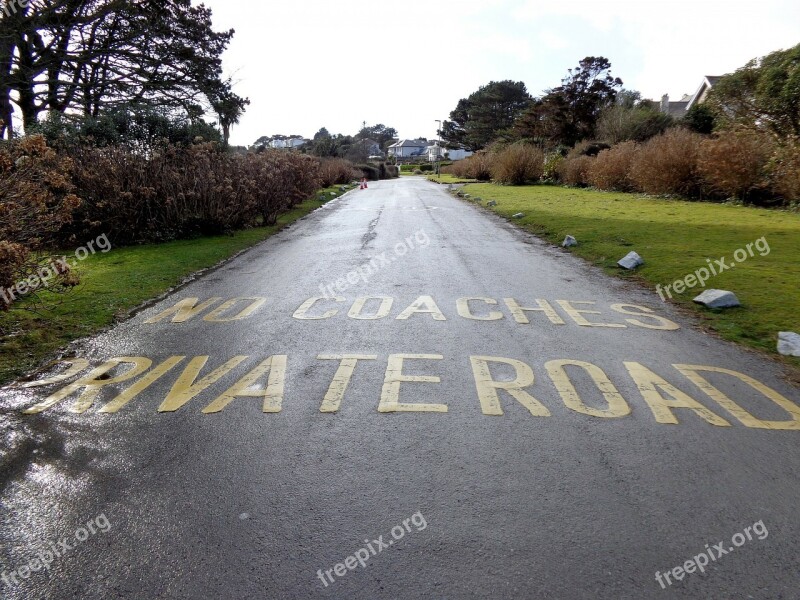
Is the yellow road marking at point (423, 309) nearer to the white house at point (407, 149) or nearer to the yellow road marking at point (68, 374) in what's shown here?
the yellow road marking at point (68, 374)

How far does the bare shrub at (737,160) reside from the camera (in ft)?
55.8

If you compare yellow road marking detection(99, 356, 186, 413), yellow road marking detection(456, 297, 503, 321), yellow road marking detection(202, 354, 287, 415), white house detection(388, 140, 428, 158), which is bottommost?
yellow road marking detection(456, 297, 503, 321)

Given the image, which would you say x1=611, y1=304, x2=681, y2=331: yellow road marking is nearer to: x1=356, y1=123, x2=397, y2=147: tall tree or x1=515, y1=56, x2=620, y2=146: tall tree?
x1=515, y1=56, x2=620, y2=146: tall tree

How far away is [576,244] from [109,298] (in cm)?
941

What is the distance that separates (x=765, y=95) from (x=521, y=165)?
52.9ft

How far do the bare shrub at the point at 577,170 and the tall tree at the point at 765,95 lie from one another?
8623 millimetres

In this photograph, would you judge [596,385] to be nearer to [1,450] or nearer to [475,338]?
[475,338]

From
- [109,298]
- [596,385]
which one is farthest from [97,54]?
[596,385]

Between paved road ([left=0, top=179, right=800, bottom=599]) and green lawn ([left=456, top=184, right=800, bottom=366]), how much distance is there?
981 millimetres

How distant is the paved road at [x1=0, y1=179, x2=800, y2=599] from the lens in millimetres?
2533

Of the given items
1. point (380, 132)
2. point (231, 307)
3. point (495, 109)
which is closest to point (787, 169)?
point (231, 307)

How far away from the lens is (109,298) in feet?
25.4

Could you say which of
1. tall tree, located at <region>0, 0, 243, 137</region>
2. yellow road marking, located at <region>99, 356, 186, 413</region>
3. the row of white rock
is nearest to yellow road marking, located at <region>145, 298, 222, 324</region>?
yellow road marking, located at <region>99, 356, 186, 413</region>

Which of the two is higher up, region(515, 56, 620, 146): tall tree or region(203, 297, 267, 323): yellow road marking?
region(515, 56, 620, 146): tall tree
